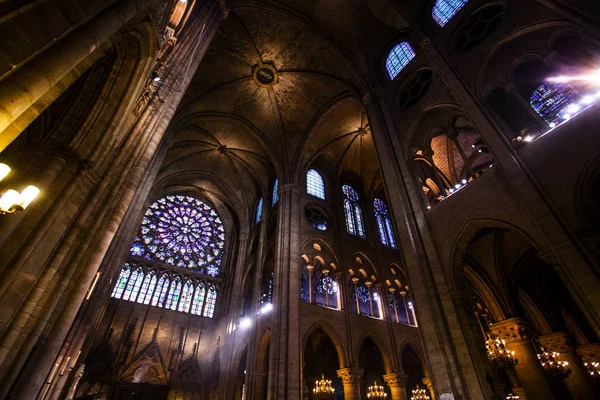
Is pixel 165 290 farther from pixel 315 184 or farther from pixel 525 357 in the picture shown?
pixel 525 357

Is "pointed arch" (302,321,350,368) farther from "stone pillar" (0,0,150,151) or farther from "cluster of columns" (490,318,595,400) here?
"stone pillar" (0,0,150,151)

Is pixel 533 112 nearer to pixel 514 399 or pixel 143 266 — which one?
pixel 514 399

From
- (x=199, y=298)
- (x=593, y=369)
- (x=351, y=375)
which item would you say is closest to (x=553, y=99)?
(x=593, y=369)

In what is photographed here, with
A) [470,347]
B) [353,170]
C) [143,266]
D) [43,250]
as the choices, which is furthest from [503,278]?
[143,266]

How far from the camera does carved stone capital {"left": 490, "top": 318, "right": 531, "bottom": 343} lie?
9961 millimetres

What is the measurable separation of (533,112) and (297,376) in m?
11.1

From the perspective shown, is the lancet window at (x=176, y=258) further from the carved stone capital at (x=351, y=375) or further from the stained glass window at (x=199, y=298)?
the carved stone capital at (x=351, y=375)

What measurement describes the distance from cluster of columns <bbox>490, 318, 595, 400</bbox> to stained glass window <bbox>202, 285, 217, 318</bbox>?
16.4 m

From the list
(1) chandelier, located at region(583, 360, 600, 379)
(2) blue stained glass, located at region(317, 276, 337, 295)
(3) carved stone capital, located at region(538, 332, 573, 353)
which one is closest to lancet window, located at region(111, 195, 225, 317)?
(2) blue stained glass, located at region(317, 276, 337, 295)

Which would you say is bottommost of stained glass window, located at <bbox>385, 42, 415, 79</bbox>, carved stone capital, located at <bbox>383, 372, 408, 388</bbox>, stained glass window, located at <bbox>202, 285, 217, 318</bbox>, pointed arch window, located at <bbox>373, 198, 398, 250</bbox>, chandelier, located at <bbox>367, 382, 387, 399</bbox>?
chandelier, located at <bbox>367, 382, 387, 399</bbox>

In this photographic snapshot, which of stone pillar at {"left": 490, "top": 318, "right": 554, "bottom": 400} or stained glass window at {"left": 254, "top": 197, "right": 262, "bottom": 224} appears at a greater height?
stained glass window at {"left": 254, "top": 197, "right": 262, "bottom": 224}

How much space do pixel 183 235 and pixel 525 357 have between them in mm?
20172

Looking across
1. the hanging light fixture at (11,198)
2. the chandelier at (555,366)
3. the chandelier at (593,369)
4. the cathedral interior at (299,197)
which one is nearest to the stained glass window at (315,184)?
the cathedral interior at (299,197)

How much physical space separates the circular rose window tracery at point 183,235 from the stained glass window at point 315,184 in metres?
9.21
